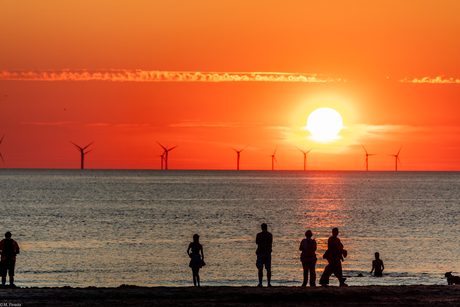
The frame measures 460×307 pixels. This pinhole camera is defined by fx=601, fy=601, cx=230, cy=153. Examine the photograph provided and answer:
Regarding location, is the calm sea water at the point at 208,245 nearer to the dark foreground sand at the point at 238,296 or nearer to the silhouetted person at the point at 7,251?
the silhouetted person at the point at 7,251

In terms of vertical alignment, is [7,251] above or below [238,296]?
above

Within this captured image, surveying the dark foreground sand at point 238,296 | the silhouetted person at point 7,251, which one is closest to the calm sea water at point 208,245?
the silhouetted person at point 7,251

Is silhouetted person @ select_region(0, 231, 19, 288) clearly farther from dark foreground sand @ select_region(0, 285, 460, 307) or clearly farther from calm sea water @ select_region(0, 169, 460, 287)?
calm sea water @ select_region(0, 169, 460, 287)

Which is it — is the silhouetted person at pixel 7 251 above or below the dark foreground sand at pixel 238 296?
above

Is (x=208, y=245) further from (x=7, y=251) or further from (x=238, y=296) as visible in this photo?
(x=238, y=296)

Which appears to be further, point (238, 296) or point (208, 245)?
point (208, 245)

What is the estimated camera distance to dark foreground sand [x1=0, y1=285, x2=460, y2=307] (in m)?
20.6

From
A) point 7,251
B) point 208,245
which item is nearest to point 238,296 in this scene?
point 7,251

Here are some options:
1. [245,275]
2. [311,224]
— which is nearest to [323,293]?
[245,275]

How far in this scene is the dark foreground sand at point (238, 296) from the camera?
811 inches

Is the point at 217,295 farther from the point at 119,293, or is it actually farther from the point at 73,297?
the point at 73,297

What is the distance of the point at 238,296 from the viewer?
2205 cm

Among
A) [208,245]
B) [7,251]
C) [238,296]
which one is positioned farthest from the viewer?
[208,245]

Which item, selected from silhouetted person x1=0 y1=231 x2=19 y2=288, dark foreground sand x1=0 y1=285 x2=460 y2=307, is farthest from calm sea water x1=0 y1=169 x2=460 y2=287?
dark foreground sand x1=0 y1=285 x2=460 y2=307
